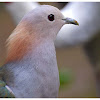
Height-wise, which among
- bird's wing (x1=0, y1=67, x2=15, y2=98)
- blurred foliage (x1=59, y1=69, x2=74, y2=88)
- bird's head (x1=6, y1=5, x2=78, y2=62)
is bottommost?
blurred foliage (x1=59, y1=69, x2=74, y2=88)

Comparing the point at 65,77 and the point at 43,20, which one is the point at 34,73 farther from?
the point at 65,77

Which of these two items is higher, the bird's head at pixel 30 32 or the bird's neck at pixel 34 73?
the bird's head at pixel 30 32

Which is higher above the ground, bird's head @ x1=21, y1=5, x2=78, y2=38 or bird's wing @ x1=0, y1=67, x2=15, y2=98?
bird's head @ x1=21, y1=5, x2=78, y2=38

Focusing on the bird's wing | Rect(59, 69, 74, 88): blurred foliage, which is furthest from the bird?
Rect(59, 69, 74, 88): blurred foliage

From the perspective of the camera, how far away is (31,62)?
1.83 feet

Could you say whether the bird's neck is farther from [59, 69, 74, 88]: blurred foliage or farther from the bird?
[59, 69, 74, 88]: blurred foliage

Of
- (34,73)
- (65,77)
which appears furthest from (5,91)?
(65,77)

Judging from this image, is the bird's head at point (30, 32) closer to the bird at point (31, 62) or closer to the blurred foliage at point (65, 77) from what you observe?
the bird at point (31, 62)

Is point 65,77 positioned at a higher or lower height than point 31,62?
lower

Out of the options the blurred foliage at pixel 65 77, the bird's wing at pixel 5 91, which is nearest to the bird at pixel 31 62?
the bird's wing at pixel 5 91

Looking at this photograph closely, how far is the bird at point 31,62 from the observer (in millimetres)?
549

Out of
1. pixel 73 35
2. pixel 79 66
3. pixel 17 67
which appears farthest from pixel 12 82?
pixel 79 66

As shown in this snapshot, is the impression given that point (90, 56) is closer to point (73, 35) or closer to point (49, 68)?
point (73, 35)

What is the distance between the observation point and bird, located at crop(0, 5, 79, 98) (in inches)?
21.6
